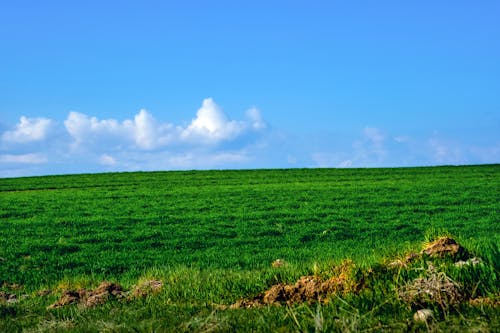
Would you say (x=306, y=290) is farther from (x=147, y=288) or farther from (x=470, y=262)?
(x=147, y=288)

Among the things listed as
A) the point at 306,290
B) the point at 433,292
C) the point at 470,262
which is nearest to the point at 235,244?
the point at 306,290

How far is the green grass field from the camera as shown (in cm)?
477

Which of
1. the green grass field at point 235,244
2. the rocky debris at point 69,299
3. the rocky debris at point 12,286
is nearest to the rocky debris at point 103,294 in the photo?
the rocky debris at point 69,299

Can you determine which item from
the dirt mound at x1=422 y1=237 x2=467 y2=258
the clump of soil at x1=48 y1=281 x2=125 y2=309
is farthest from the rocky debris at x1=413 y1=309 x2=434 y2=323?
the clump of soil at x1=48 y1=281 x2=125 y2=309

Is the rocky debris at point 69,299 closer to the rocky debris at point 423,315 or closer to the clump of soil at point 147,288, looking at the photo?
the clump of soil at point 147,288

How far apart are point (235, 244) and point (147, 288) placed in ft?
31.8

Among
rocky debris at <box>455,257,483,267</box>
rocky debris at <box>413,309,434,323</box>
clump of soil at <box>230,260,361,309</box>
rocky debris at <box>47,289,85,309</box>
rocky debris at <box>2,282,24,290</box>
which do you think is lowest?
rocky debris at <box>2,282,24,290</box>

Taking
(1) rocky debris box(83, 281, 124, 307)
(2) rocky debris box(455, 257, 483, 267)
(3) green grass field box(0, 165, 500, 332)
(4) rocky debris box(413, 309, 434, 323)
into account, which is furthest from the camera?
(1) rocky debris box(83, 281, 124, 307)

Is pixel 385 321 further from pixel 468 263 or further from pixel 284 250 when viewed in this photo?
pixel 284 250

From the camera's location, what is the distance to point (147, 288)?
7629 millimetres

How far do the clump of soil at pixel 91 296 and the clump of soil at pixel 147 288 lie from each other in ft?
0.66

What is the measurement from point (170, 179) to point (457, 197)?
24050 millimetres

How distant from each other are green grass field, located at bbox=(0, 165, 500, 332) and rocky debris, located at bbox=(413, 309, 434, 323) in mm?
70

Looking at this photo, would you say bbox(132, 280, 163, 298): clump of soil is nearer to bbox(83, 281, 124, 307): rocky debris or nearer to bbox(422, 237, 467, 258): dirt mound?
bbox(83, 281, 124, 307): rocky debris
